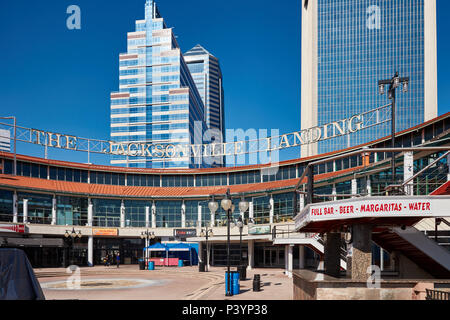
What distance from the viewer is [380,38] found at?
126188 millimetres

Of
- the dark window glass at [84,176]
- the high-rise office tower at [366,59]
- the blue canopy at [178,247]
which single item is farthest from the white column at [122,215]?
the high-rise office tower at [366,59]

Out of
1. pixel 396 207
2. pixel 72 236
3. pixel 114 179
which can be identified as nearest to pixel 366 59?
pixel 114 179

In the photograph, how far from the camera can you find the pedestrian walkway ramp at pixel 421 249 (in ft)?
42.3

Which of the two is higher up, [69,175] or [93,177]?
[69,175]

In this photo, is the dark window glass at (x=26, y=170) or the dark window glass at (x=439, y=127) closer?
the dark window glass at (x=439, y=127)

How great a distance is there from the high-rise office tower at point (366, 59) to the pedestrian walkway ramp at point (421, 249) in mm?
114849

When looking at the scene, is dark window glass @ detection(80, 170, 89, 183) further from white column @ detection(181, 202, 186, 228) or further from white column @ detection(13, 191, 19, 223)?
white column @ detection(181, 202, 186, 228)

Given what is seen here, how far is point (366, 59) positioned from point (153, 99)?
228 ft

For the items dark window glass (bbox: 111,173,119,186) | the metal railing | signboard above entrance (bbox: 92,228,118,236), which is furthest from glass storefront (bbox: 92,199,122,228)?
the metal railing

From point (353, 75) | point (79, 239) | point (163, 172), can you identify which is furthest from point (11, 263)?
point (353, 75)

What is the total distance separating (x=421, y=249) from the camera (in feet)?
42.9

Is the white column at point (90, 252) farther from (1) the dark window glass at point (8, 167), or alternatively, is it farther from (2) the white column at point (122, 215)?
(1) the dark window glass at point (8, 167)

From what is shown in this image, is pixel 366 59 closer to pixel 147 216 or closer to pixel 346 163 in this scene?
pixel 346 163
